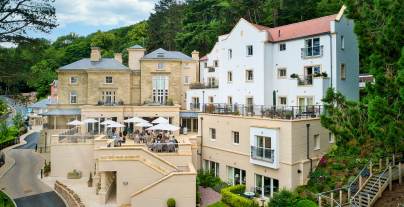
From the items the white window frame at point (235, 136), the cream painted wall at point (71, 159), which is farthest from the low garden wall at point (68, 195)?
the white window frame at point (235, 136)

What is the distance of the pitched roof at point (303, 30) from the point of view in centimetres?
3027

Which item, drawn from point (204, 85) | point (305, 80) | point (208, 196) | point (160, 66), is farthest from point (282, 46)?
point (160, 66)

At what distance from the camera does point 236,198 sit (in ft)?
79.8

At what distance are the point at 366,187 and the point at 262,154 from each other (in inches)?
289

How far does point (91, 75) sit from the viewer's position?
45.0m

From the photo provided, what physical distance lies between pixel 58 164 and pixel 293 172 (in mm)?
22517

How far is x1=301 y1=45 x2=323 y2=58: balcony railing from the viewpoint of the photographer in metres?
30.0

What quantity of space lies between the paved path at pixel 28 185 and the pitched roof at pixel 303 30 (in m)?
23.7

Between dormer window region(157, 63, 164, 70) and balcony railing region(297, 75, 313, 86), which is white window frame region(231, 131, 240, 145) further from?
dormer window region(157, 63, 164, 70)

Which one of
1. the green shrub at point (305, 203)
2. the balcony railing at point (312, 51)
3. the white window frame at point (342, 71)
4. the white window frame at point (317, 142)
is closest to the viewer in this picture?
the green shrub at point (305, 203)

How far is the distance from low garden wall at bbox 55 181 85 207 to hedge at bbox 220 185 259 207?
10306mm

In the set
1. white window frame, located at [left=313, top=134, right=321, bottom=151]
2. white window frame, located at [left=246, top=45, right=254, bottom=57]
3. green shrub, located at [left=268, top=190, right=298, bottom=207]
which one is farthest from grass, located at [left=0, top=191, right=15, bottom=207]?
white window frame, located at [left=246, top=45, right=254, bottom=57]

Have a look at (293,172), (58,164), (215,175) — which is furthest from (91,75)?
(293,172)

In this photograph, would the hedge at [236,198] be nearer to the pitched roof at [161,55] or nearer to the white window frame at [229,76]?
the white window frame at [229,76]
